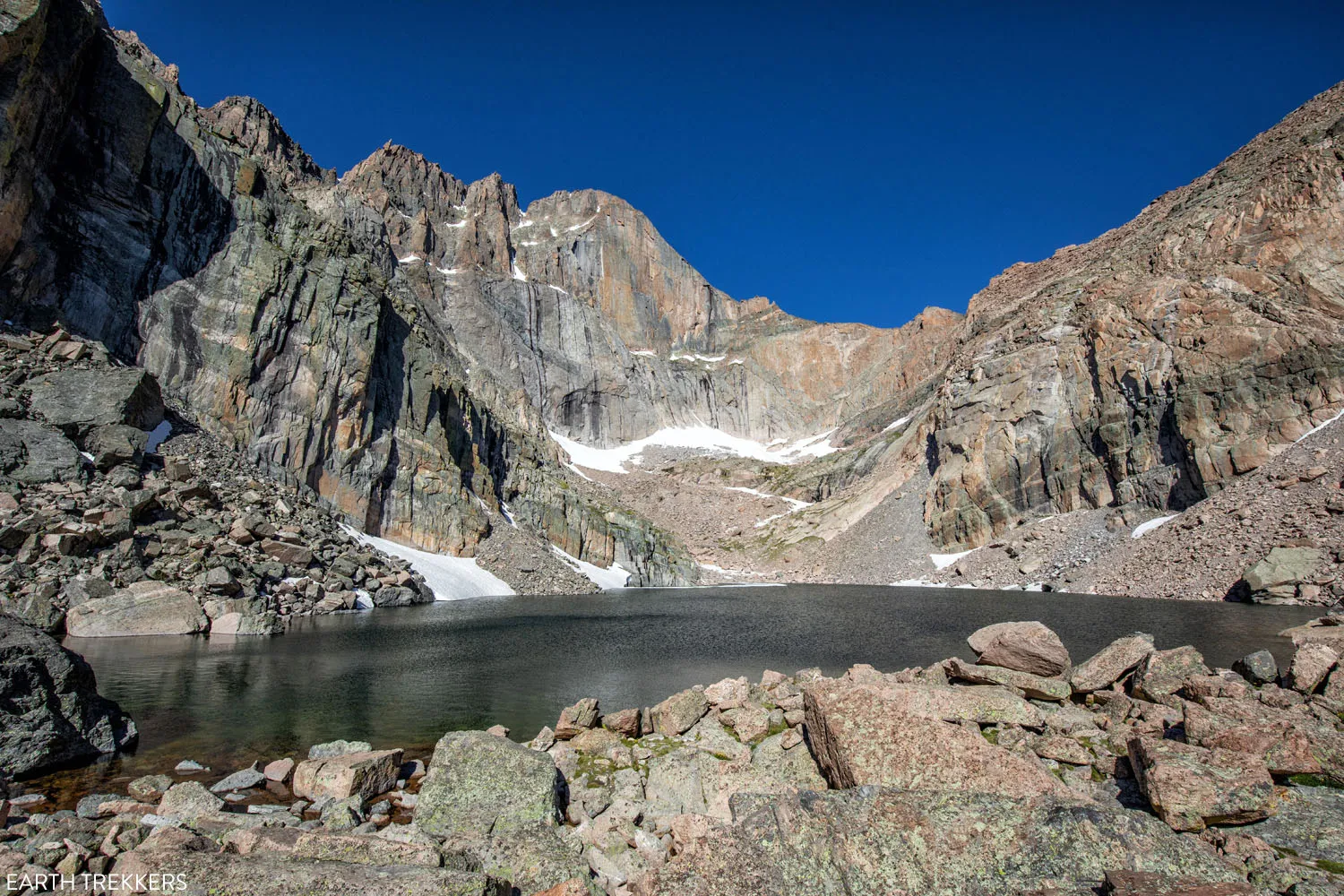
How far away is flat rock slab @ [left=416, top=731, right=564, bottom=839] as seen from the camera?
8.38m

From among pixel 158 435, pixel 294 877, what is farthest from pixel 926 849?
pixel 158 435

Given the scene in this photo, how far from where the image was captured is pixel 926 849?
5.52m

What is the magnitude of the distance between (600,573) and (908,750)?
72.1 meters

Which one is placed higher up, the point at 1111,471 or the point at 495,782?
the point at 1111,471

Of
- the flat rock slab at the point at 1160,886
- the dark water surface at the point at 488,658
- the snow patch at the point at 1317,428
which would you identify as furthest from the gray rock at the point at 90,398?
the snow patch at the point at 1317,428

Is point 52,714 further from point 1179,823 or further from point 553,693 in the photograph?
point 1179,823

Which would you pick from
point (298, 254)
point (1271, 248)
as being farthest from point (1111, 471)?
point (298, 254)

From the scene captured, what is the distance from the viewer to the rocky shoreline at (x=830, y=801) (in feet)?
17.6

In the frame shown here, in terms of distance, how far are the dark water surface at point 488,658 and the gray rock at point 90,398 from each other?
16.2 meters

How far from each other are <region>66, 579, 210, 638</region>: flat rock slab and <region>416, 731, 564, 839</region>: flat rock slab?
2311 cm

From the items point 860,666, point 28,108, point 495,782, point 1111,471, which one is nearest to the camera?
point 495,782

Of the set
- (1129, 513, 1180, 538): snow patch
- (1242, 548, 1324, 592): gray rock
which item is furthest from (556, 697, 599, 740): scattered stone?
(1129, 513, 1180, 538): snow patch

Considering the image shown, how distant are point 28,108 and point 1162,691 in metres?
62.7

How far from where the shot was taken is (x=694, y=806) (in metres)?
9.11
